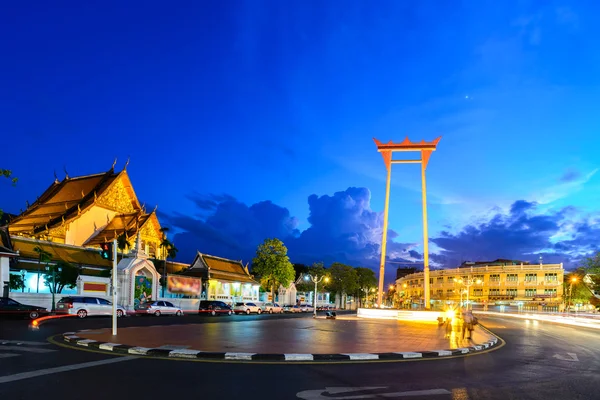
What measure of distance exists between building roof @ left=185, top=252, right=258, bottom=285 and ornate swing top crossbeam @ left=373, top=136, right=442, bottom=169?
22.5m

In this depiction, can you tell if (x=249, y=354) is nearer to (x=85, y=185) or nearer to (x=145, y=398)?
(x=145, y=398)

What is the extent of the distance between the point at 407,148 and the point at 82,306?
27119mm

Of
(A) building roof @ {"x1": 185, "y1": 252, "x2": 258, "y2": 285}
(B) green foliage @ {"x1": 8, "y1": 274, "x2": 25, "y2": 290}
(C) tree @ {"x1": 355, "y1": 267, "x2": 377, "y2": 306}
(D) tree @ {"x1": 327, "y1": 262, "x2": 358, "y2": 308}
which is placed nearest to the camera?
(B) green foliage @ {"x1": 8, "y1": 274, "x2": 25, "y2": 290}

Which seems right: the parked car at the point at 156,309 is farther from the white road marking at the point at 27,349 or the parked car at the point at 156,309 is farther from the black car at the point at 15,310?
the white road marking at the point at 27,349

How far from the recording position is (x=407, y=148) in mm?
40000

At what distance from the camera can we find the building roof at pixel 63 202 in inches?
1703

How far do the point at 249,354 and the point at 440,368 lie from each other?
4.22 meters

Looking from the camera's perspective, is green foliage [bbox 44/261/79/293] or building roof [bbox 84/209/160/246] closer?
green foliage [bbox 44/261/79/293]

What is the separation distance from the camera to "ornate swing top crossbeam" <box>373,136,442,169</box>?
129 feet

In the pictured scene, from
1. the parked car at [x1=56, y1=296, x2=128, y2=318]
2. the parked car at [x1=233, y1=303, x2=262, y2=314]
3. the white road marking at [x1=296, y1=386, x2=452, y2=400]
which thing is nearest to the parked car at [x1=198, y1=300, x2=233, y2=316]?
the parked car at [x1=233, y1=303, x2=262, y2=314]

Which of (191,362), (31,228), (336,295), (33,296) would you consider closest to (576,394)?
(191,362)

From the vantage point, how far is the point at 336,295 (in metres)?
89.9

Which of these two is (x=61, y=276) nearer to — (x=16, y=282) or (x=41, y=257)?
(x=41, y=257)

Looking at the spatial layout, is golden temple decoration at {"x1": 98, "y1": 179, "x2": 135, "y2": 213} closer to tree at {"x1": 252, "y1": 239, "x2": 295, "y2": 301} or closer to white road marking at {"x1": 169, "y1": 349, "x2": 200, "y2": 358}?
tree at {"x1": 252, "y1": 239, "x2": 295, "y2": 301}
